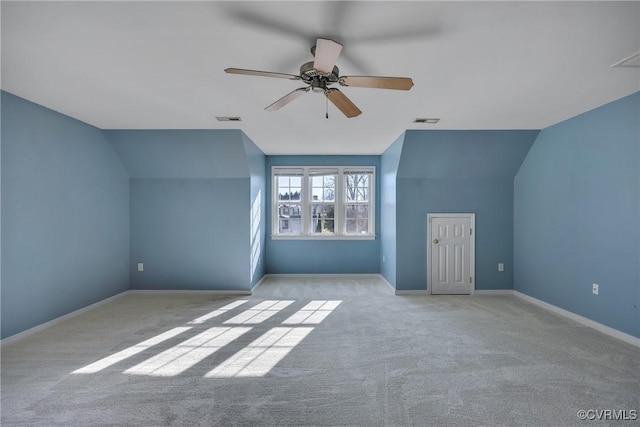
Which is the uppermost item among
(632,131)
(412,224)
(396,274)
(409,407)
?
(632,131)

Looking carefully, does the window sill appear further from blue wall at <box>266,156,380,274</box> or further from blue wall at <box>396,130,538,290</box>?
blue wall at <box>396,130,538,290</box>

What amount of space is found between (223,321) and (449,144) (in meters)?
4.01

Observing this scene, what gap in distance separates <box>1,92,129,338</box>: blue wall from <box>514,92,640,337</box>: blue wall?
20.5 feet

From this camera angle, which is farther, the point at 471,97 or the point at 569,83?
the point at 471,97

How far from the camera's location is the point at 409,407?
7.00 ft

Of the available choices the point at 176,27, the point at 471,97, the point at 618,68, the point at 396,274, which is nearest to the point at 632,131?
the point at 618,68

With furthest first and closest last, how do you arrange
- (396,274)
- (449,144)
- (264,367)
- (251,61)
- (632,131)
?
(396,274) < (449,144) < (632,131) < (264,367) < (251,61)

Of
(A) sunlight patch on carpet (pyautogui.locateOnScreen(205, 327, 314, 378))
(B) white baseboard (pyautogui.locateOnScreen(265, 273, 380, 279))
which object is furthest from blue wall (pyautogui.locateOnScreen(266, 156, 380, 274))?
(A) sunlight patch on carpet (pyautogui.locateOnScreen(205, 327, 314, 378))

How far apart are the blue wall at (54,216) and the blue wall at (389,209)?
4441 millimetres

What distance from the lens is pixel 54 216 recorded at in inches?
144

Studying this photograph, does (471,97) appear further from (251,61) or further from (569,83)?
(251,61)

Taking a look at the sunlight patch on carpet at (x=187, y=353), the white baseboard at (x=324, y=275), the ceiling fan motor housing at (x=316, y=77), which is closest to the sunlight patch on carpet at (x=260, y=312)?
the sunlight patch on carpet at (x=187, y=353)

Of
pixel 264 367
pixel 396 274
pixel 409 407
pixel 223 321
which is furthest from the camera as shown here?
pixel 396 274

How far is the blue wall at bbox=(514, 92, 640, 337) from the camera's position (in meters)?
3.13
